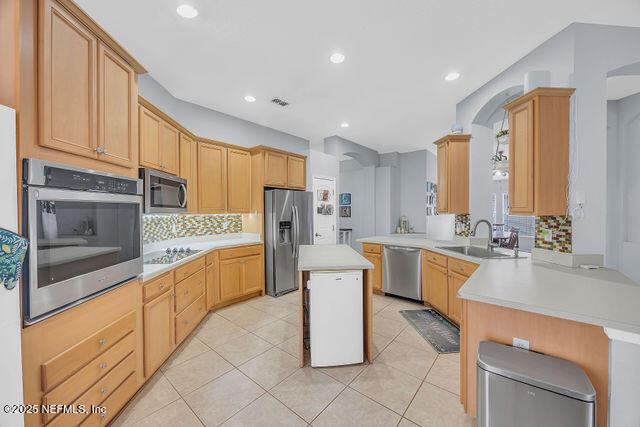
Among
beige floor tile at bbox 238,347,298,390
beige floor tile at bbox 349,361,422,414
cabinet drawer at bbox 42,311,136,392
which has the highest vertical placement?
cabinet drawer at bbox 42,311,136,392

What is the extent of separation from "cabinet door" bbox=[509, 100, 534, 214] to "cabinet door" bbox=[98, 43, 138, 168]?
3125 millimetres

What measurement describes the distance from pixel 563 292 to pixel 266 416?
1.96m

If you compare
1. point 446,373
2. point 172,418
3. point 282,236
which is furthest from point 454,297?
point 172,418

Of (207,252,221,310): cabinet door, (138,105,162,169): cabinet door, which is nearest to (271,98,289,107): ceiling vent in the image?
(138,105,162,169): cabinet door

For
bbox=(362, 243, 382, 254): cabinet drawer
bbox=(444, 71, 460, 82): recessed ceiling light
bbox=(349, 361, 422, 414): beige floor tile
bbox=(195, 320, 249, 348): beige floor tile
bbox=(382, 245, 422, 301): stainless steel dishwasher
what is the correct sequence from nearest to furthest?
1. bbox=(349, 361, 422, 414): beige floor tile
2. bbox=(195, 320, 249, 348): beige floor tile
3. bbox=(444, 71, 460, 82): recessed ceiling light
4. bbox=(382, 245, 422, 301): stainless steel dishwasher
5. bbox=(362, 243, 382, 254): cabinet drawer

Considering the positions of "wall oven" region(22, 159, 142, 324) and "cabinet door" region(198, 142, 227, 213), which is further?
"cabinet door" region(198, 142, 227, 213)

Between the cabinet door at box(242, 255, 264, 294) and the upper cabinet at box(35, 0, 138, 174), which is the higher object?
the upper cabinet at box(35, 0, 138, 174)

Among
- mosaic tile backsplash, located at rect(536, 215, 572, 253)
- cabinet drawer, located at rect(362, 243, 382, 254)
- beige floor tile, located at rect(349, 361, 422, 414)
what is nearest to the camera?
beige floor tile, located at rect(349, 361, 422, 414)

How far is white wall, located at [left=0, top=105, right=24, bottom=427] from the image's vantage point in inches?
36.3

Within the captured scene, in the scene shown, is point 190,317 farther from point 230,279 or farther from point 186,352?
point 230,279

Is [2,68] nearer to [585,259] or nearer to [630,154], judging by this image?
[585,259]

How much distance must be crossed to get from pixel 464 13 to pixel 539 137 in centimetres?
117

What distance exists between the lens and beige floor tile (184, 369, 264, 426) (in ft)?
5.34

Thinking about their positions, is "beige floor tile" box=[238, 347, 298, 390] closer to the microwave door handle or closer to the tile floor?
the tile floor
